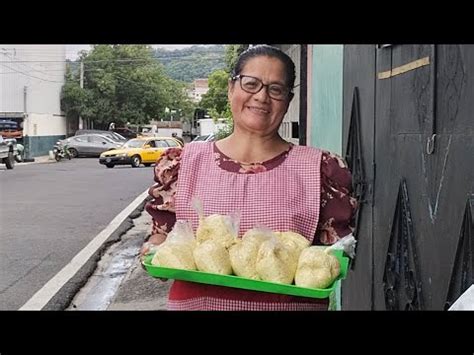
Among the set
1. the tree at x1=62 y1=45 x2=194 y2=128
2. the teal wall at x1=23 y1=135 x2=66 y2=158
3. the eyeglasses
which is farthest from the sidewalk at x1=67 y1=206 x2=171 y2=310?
the teal wall at x1=23 y1=135 x2=66 y2=158

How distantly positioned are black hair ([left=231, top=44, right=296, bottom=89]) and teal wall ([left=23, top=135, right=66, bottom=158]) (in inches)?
864

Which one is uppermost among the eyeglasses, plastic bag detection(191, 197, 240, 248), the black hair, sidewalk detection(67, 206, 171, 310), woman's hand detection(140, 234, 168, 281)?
the black hair

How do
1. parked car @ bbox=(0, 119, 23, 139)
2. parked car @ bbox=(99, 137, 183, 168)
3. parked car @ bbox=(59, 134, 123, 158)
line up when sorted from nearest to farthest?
parked car @ bbox=(99, 137, 183, 168)
parked car @ bbox=(59, 134, 123, 158)
parked car @ bbox=(0, 119, 23, 139)

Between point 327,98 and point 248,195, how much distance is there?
3007mm

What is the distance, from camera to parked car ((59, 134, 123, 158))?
66.7 ft

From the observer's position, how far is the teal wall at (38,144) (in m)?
24.0

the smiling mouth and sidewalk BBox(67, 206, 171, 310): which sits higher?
the smiling mouth

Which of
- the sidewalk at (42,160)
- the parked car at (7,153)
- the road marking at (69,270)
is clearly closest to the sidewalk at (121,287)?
the road marking at (69,270)

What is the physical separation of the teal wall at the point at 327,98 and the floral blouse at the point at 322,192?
2.34 meters

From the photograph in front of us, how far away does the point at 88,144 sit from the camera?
869 inches

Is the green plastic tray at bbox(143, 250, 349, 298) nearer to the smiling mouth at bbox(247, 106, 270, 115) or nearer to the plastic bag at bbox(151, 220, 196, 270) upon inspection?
the plastic bag at bbox(151, 220, 196, 270)

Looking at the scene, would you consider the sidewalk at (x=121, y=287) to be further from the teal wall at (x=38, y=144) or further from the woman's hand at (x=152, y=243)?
the teal wall at (x=38, y=144)
